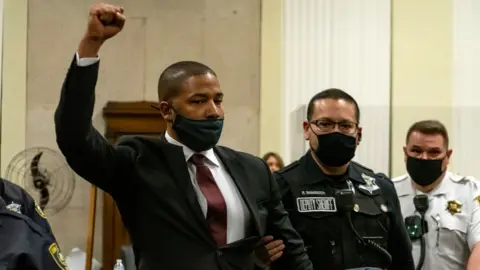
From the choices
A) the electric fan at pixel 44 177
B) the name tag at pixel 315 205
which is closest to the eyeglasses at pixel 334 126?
the name tag at pixel 315 205

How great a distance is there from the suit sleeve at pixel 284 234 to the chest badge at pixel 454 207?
1367 millimetres

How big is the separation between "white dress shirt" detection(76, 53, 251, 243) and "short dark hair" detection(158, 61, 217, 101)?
128 mm

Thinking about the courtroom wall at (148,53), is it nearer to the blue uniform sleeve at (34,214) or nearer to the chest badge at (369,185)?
the chest badge at (369,185)

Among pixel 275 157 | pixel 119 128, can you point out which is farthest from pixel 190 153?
pixel 119 128

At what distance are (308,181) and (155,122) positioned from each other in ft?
8.80

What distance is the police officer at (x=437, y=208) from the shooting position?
3074 millimetres

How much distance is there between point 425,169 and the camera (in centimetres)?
312

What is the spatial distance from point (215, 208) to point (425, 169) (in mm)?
1644

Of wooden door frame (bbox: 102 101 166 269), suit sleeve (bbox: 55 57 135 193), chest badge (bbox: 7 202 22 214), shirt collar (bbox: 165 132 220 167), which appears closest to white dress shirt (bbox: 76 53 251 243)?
shirt collar (bbox: 165 132 220 167)

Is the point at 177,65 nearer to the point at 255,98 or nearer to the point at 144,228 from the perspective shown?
the point at 144,228

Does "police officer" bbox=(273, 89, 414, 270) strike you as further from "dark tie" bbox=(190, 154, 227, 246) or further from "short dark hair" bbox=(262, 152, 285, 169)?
"short dark hair" bbox=(262, 152, 285, 169)

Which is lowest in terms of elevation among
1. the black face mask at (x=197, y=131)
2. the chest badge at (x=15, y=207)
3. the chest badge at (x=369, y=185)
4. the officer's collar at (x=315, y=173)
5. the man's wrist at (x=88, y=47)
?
the chest badge at (x=15, y=207)

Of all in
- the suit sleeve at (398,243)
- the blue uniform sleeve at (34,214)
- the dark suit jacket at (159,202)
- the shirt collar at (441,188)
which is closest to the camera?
the dark suit jacket at (159,202)

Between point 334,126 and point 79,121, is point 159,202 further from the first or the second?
point 334,126
